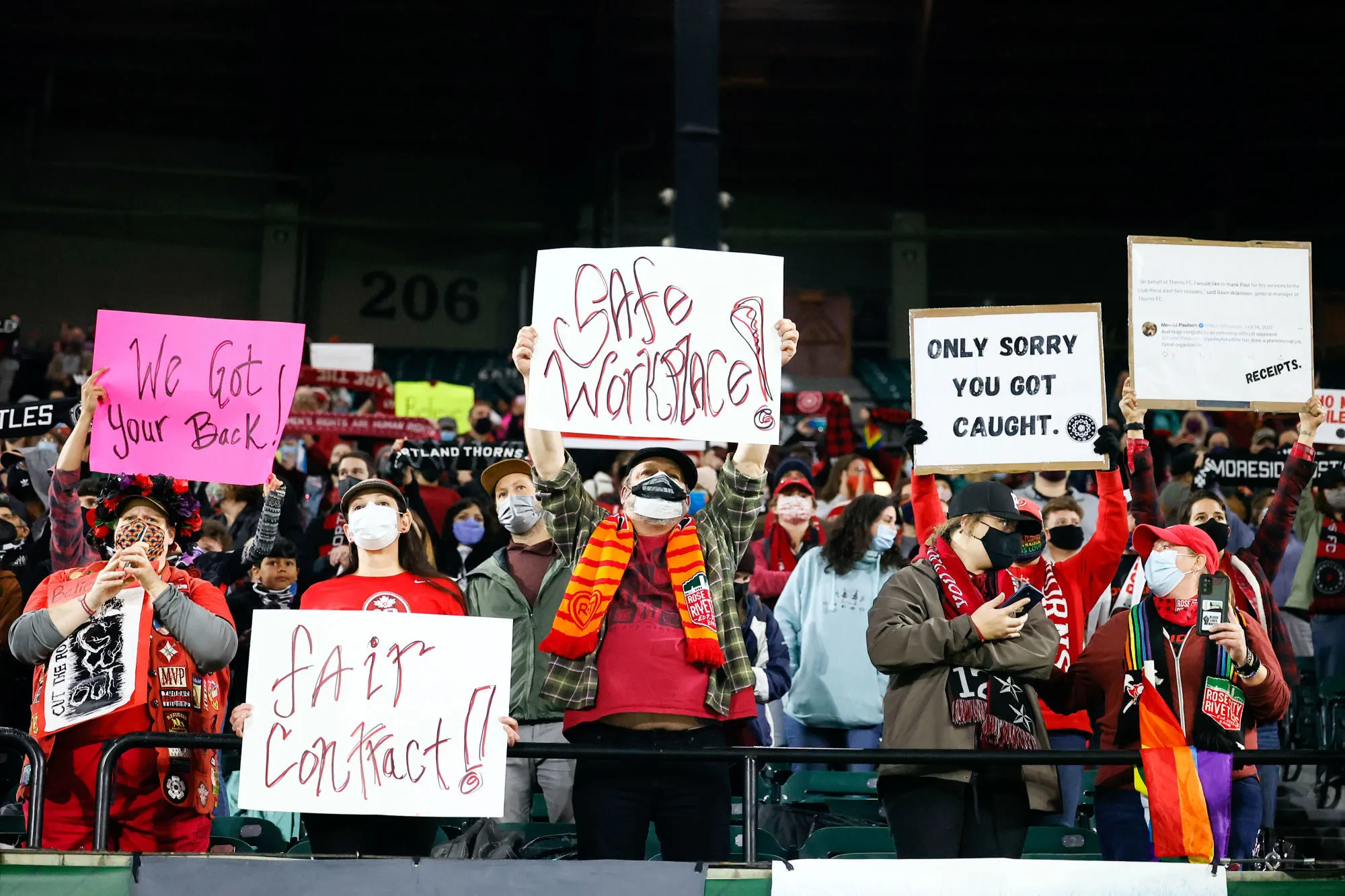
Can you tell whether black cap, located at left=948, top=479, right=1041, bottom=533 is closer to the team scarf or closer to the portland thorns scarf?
the portland thorns scarf

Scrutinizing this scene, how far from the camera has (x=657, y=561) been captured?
4.94 meters

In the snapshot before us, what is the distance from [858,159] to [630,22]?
13.0 ft

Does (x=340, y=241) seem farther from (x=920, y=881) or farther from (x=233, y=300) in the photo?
(x=920, y=881)

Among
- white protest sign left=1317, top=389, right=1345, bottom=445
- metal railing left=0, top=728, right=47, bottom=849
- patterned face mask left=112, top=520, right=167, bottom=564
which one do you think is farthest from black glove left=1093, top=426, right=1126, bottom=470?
white protest sign left=1317, top=389, right=1345, bottom=445

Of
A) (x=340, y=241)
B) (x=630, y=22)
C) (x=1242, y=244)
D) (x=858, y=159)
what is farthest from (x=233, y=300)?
(x=1242, y=244)

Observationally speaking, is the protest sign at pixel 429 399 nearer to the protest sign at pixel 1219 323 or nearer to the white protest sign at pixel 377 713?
the protest sign at pixel 1219 323

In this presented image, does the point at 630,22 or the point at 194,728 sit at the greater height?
the point at 630,22

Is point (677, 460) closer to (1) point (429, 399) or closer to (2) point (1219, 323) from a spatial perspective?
(2) point (1219, 323)

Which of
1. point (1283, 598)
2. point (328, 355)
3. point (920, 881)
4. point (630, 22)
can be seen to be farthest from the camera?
point (630, 22)

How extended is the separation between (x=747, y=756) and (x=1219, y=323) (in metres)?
2.94

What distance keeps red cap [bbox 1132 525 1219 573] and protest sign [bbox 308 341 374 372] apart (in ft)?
29.9

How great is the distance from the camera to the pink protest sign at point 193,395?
545cm

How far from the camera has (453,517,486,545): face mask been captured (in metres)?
8.31

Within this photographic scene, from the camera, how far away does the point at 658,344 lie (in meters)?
5.09
